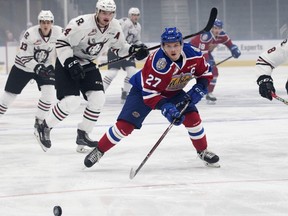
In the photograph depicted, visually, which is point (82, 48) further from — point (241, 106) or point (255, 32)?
point (255, 32)

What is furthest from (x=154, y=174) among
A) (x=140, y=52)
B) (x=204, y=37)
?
(x=204, y=37)

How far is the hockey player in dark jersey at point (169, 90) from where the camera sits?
405 centimetres

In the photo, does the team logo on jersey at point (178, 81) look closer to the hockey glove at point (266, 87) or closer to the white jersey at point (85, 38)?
the hockey glove at point (266, 87)

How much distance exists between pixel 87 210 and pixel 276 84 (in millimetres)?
8485

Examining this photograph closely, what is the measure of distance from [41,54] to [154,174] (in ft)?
7.44

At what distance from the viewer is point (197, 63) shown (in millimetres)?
4195

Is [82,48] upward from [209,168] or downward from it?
upward

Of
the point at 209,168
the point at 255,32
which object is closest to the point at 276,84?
the point at 255,32

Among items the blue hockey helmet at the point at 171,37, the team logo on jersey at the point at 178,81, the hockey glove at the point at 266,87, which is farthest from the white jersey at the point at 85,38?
the hockey glove at the point at 266,87

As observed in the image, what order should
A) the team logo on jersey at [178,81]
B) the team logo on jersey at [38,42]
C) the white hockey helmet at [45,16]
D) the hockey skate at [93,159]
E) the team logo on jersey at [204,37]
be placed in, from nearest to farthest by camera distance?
the team logo on jersey at [178,81], the hockey skate at [93,159], the white hockey helmet at [45,16], the team logo on jersey at [38,42], the team logo on jersey at [204,37]

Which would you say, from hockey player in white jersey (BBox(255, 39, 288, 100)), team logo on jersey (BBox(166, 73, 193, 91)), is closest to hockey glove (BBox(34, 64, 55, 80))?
team logo on jersey (BBox(166, 73, 193, 91))

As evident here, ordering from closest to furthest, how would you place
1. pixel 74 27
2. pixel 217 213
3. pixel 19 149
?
pixel 217 213 → pixel 74 27 → pixel 19 149

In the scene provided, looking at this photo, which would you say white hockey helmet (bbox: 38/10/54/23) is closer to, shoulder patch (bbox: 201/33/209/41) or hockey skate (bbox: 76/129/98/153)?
hockey skate (bbox: 76/129/98/153)

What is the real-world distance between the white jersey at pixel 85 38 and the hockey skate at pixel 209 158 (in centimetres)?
113
